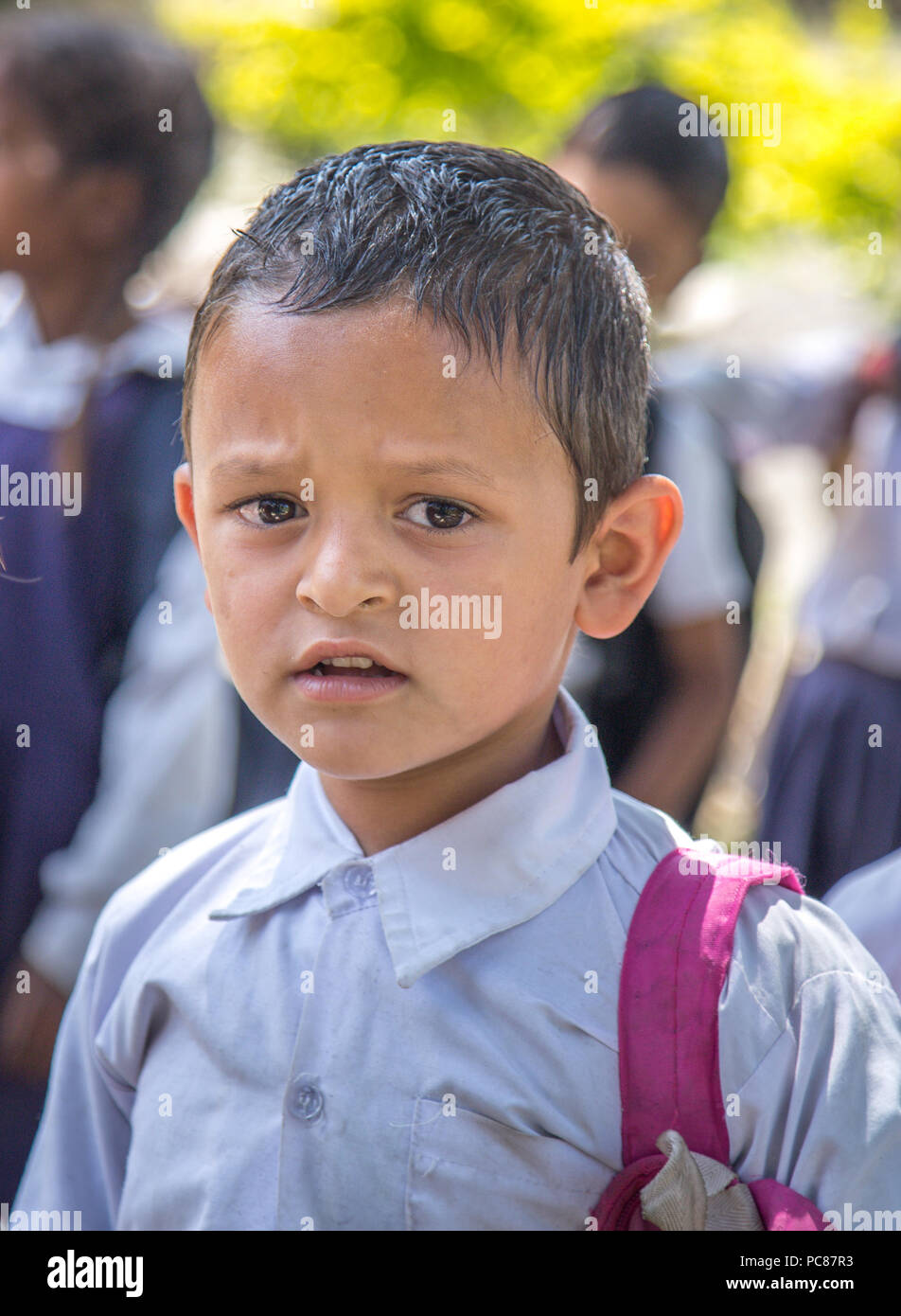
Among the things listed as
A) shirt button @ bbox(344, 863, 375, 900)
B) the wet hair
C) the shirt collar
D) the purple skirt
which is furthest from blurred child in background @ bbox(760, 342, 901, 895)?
shirt button @ bbox(344, 863, 375, 900)

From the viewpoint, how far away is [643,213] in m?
2.42

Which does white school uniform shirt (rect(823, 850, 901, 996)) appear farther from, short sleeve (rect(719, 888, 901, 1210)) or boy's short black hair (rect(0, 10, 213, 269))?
boy's short black hair (rect(0, 10, 213, 269))

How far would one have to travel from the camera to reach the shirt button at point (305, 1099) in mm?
1083

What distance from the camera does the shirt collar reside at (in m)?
1.11

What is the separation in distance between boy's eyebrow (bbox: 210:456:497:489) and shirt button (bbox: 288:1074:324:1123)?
1.60ft

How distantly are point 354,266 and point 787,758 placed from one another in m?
2.10

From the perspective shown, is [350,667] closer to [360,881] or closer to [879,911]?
[360,881]

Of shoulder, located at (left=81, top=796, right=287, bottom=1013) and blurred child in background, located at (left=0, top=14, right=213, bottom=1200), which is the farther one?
blurred child in background, located at (left=0, top=14, right=213, bottom=1200)

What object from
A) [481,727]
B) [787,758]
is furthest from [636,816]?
[787,758]

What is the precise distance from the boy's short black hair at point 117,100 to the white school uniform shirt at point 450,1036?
1.55m

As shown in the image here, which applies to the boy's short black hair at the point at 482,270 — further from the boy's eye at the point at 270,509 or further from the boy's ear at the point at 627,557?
the boy's eye at the point at 270,509

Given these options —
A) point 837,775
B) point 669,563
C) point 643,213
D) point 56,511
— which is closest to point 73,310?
point 56,511

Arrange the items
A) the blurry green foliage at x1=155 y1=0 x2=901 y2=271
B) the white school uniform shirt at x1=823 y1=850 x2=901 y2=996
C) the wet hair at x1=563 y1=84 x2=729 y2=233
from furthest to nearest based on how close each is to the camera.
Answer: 1. the blurry green foliage at x1=155 y1=0 x2=901 y2=271
2. the wet hair at x1=563 y1=84 x2=729 y2=233
3. the white school uniform shirt at x1=823 y1=850 x2=901 y2=996

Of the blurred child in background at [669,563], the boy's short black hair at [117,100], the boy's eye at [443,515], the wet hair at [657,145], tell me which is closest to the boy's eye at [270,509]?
the boy's eye at [443,515]
